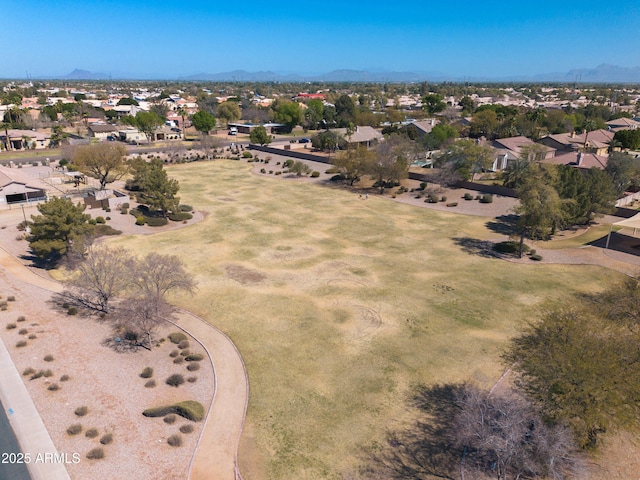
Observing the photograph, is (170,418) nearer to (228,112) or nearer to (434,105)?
(228,112)

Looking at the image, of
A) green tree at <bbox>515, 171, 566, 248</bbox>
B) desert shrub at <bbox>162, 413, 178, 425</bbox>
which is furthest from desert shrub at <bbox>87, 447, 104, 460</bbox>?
green tree at <bbox>515, 171, 566, 248</bbox>

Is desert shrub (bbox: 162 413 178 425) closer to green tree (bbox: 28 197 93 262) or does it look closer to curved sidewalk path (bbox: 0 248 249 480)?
curved sidewalk path (bbox: 0 248 249 480)

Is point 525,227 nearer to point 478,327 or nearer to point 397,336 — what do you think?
point 478,327

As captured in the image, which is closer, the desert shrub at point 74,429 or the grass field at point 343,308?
the desert shrub at point 74,429

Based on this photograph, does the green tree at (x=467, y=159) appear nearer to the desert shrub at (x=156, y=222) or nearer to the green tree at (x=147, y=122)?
the desert shrub at (x=156, y=222)

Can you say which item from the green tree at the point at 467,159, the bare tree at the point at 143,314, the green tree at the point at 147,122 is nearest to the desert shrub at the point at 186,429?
the bare tree at the point at 143,314
